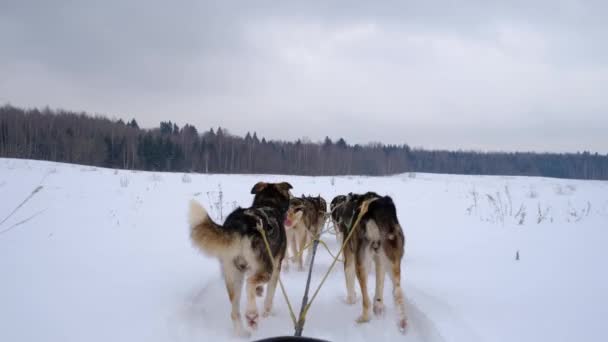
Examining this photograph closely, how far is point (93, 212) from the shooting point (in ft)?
22.2

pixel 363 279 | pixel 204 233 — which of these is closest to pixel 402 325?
pixel 363 279

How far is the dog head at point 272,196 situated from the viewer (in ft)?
15.3

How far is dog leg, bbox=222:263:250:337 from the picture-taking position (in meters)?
3.01

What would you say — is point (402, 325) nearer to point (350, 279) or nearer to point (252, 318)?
point (350, 279)

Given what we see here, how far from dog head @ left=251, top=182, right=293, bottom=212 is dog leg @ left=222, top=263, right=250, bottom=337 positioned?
1.63 metres

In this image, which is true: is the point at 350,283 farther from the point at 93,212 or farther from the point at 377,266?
the point at 93,212

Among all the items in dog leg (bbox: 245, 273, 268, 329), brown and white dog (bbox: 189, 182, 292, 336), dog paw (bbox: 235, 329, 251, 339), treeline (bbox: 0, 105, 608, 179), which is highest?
treeline (bbox: 0, 105, 608, 179)

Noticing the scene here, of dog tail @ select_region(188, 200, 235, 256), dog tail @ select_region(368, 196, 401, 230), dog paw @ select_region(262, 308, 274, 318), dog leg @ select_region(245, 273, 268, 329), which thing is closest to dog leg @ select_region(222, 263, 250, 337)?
dog leg @ select_region(245, 273, 268, 329)

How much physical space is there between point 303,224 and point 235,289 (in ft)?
8.93

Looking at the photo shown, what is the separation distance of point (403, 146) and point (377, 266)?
11467 centimetres

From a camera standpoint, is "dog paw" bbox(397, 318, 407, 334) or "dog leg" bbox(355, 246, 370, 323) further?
"dog leg" bbox(355, 246, 370, 323)

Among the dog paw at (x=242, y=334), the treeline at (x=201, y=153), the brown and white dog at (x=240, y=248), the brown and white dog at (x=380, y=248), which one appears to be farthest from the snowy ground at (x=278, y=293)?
the treeline at (x=201, y=153)

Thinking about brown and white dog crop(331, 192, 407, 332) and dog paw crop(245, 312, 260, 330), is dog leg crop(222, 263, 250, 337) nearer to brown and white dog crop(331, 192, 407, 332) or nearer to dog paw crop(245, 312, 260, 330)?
dog paw crop(245, 312, 260, 330)

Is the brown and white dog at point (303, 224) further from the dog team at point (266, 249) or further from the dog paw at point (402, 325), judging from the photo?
the dog paw at point (402, 325)
